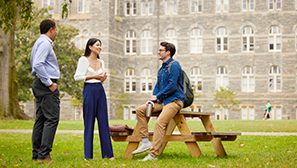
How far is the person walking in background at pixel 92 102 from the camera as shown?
579 cm

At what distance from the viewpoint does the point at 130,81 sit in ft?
120

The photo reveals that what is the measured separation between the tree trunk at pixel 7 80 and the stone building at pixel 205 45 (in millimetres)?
16246

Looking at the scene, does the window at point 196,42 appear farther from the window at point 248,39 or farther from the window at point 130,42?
the window at point 130,42

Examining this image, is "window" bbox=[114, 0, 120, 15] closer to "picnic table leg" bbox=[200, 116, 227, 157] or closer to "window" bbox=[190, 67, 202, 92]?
"window" bbox=[190, 67, 202, 92]

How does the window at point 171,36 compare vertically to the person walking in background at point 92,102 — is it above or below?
above

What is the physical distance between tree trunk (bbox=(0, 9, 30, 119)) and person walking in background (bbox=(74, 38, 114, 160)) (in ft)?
42.3

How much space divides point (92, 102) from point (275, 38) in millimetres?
31837

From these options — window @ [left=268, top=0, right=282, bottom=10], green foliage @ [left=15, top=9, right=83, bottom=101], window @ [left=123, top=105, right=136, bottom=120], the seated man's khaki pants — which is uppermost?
window @ [left=268, top=0, right=282, bottom=10]

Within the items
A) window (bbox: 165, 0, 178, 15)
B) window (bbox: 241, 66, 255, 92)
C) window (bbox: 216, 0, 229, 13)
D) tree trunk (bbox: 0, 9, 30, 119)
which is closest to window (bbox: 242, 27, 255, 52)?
window (bbox: 241, 66, 255, 92)

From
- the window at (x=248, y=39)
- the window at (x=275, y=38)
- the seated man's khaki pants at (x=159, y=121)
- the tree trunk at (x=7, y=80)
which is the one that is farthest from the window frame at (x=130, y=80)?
the seated man's khaki pants at (x=159, y=121)

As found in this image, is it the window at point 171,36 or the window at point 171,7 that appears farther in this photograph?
the window at point 171,7

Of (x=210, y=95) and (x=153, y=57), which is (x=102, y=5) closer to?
(x=153, y=57)

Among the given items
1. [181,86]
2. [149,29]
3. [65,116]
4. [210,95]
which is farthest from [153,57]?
[181,86]

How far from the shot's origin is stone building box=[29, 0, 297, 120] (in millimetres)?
34219
